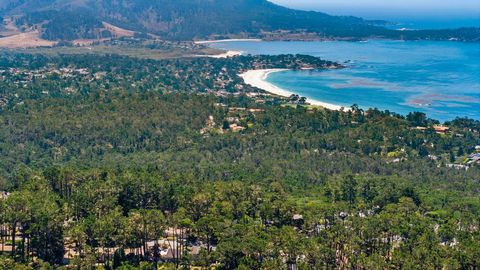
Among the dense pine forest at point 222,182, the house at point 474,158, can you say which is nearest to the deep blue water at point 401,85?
the dense pine forest at point 222,182

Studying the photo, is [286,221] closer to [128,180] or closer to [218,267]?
[218,267]

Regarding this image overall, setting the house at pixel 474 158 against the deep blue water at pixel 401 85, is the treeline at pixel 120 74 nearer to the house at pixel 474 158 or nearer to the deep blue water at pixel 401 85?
the deep blue water at pixel 401 85

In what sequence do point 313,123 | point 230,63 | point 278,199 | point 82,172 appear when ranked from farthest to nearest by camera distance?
point 230,63
point 313,123
point 82,172
point 278,199

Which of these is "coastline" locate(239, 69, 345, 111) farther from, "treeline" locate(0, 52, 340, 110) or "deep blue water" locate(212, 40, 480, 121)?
"treeline" locate(0, 52, 340, 110)

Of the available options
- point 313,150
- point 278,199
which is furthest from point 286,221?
point 313,150

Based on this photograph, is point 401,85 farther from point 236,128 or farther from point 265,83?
point 236,128
